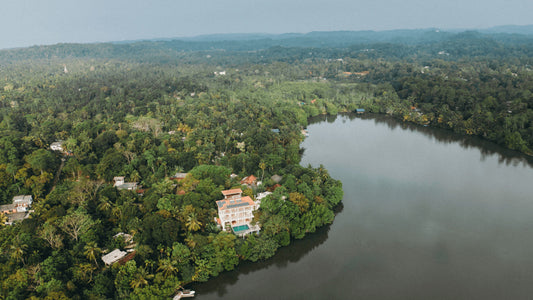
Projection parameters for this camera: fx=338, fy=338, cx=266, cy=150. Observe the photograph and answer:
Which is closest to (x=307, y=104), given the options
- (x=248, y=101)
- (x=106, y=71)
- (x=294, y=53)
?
(x=248, y=101)

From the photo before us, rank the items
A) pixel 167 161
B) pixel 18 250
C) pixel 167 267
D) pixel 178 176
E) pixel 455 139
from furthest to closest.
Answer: pixel 455 139
pixel 167 161
pixel 178 176
pixel 167 267
pixel 18 250

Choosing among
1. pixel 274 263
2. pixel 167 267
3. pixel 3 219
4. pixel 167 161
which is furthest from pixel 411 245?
pixel 3 219

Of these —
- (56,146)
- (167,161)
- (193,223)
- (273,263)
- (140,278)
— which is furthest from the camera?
(56,146)

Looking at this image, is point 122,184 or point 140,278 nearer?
point 140,278

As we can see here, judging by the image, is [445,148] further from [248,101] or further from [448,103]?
[248,101]

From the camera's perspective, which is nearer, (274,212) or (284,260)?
(284,260)

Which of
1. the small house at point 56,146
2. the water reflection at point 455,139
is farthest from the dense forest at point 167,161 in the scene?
the water reflection at point 455,139

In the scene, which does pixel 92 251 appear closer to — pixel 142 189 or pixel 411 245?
pixel 142 189
